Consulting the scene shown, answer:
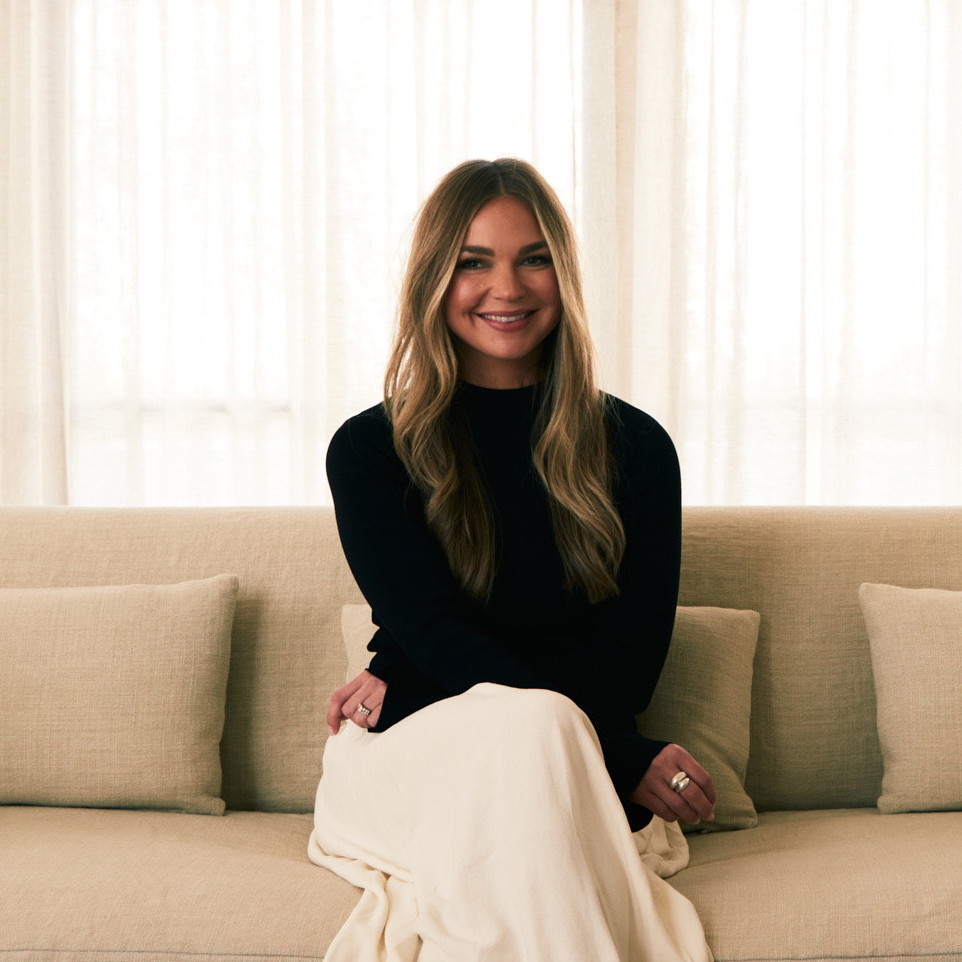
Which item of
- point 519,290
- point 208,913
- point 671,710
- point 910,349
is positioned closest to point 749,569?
point 671,710

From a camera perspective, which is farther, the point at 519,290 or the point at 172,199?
the point at 172,199

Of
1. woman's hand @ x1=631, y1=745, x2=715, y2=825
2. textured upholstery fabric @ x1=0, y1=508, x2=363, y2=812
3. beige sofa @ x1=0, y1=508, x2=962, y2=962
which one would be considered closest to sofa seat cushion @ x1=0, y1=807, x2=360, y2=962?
beige sofa @ x1=0, y1=508, x2=962, y2=962

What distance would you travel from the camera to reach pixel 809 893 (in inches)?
53.4

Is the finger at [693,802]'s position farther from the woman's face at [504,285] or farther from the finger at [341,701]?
the woman's face at [504,285]

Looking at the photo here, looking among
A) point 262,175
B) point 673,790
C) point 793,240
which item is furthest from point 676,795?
point 262,175

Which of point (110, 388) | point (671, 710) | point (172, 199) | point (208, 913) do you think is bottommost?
point (208, 913)

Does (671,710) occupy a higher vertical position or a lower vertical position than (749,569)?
lower

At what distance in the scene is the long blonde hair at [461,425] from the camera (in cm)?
165

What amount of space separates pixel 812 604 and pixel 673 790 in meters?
0.57

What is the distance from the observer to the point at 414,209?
3072mm

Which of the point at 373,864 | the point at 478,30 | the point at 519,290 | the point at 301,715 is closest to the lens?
the point at 373,864

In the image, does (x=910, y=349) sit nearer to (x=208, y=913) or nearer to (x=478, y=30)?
(x=478, y=30)

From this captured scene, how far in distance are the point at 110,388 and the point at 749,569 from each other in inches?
76.0

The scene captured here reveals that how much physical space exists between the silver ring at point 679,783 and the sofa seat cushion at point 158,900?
1.38ft
